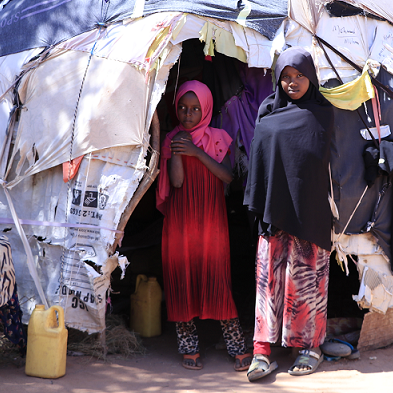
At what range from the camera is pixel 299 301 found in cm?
309

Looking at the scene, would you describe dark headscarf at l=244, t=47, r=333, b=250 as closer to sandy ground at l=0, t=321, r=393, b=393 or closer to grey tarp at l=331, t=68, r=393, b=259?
grey tarp at l=331, t=68, r=393, b=259

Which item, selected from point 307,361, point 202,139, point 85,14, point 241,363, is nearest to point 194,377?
point 241,363

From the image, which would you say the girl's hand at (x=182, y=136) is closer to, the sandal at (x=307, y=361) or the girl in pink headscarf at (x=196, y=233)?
the girl in pink headscarf at (x=196, y=233)

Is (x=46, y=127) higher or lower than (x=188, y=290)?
higher

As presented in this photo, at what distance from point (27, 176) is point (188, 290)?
1.43m

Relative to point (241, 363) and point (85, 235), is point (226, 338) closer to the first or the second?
point (241, 363)

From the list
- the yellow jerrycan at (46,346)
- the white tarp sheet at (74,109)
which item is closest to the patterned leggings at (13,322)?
the yellow jerrycan at (46,346)

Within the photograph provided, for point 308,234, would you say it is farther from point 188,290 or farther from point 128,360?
point 128,360

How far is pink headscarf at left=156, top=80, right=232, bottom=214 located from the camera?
11.5 feet

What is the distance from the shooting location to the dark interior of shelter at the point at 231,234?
13.6 ft

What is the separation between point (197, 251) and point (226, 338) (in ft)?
2.10

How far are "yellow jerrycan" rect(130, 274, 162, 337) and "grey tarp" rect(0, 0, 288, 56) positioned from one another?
2.01 metres

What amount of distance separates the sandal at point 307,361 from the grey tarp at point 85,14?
85.3 inches

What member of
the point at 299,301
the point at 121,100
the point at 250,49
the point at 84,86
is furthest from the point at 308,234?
the point at 84,86
